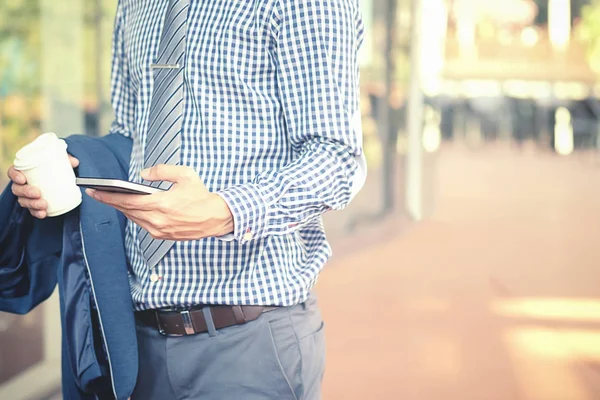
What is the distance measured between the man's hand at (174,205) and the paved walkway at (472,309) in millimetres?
2742

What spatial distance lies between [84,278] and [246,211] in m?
0.41

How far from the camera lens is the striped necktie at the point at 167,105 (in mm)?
1339

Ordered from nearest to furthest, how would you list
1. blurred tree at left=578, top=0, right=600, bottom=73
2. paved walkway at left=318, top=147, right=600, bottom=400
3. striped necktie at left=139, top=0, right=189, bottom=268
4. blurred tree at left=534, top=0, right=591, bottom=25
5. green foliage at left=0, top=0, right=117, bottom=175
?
striped necktie at left=139, top=0, right=189, bottom=268
green foliage at left=0, top=0, right=117, bottom=175
paved walkway at left=318, top=147, right=600, bottom=400
blurred tree at left=578, top=0, right=600, bottom=73
blurred tree at left=534, top=0, right=591, bottom=25

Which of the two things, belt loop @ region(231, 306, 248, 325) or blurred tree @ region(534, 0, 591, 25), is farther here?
blurred tree @ region(534, 0, 591, 25)

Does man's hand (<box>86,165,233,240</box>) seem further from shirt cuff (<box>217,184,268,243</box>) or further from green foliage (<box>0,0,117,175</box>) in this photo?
green foliage (<box>0,0,117,175</box>)

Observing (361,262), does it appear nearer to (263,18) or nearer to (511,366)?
Answer: (511,366)

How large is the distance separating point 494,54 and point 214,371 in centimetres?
2257

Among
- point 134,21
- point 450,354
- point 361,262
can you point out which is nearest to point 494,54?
point 361,262

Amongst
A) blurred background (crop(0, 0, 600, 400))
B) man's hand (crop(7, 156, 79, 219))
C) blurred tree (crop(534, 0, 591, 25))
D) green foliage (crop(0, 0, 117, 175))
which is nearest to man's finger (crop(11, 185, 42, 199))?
man's hand (crop(7, 156, 79, 219))

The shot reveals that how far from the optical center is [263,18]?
131 cm

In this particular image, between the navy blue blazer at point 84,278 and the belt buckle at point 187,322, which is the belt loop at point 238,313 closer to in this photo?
the belt buckle at point 187,322

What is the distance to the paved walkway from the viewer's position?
3902 mm

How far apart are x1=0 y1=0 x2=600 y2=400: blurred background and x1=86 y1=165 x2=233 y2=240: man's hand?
2.30m

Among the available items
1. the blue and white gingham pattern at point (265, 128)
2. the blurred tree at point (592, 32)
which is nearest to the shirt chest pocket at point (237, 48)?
the blue and white gingham pattern at point (265, 128)
